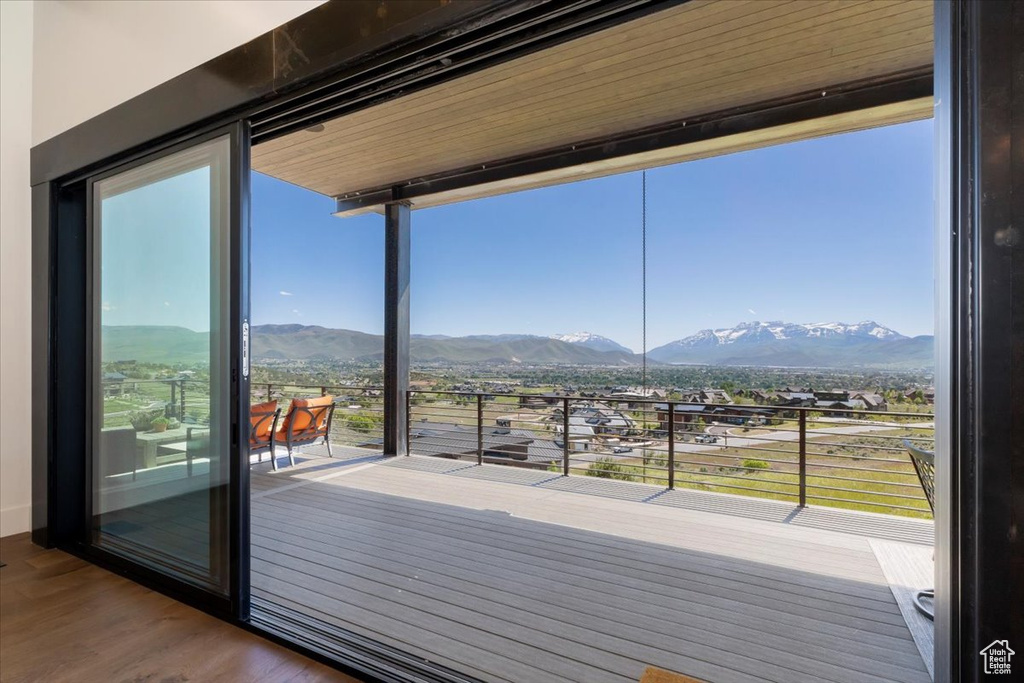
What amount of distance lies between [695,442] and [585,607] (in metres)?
2.19

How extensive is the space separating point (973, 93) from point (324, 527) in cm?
335

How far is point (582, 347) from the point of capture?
17.0 feet

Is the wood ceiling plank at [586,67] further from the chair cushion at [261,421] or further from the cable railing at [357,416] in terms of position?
the cable railing at [357,416]

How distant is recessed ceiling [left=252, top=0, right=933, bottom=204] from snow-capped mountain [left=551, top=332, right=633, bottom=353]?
2099 millimetres

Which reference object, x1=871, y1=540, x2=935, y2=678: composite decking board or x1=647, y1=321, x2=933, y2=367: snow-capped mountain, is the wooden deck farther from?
x1=647, y1=321, x2=933, y2=367: snow-capped mountain

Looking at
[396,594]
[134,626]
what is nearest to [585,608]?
[396,594]

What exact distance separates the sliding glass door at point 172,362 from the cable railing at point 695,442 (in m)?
2.73

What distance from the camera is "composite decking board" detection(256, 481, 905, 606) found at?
2.03m

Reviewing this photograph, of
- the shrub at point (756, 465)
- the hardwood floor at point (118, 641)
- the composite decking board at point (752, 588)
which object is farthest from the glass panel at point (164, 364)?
the shrub at point (756, 465)

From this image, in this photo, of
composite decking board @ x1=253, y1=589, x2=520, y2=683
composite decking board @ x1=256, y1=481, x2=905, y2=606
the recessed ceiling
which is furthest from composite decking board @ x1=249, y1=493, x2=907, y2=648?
the recessed ceiling

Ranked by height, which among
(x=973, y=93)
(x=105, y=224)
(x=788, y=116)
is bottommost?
(x=973, y=93)

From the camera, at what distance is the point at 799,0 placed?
6.23 ft

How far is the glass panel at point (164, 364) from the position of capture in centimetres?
182

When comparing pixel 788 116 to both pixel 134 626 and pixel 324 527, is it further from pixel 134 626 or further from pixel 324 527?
pixel 134 626
